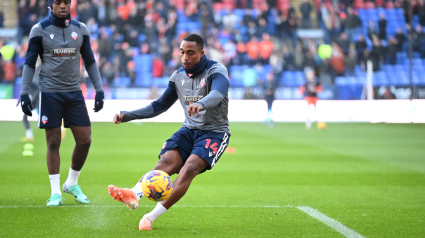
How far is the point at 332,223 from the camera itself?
5.47 metres

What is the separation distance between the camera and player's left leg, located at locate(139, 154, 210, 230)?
16.3ft

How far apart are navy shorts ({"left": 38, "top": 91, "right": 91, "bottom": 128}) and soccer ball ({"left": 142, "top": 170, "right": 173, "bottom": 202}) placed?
194 cm

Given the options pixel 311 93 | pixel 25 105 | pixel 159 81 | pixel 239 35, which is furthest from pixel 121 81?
pixel 25 105

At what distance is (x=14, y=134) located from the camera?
17188mm

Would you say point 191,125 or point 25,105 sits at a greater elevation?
point 25,105

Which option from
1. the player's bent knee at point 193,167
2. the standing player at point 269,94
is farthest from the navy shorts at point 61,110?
the standing player at point 269,94

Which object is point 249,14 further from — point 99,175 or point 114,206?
point 114,206

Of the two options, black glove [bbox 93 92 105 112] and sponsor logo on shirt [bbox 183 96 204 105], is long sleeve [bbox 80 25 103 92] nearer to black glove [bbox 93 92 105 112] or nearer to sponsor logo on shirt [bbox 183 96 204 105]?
black glove [bbox 93 92 105 112]

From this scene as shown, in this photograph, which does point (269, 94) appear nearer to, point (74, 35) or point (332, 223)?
point (74, 35)

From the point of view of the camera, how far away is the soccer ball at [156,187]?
4.70 meters

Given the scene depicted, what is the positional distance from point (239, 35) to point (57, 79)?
70.4 feet

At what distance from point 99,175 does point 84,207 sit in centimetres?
316

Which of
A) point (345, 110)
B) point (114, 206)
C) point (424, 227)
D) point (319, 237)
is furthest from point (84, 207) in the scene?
point (345, 110)

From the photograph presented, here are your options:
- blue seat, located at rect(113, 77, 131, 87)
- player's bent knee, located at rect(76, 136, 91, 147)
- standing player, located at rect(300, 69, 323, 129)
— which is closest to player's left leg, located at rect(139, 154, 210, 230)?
player's bent knee, located at rect(76, 136, 91, 147)
